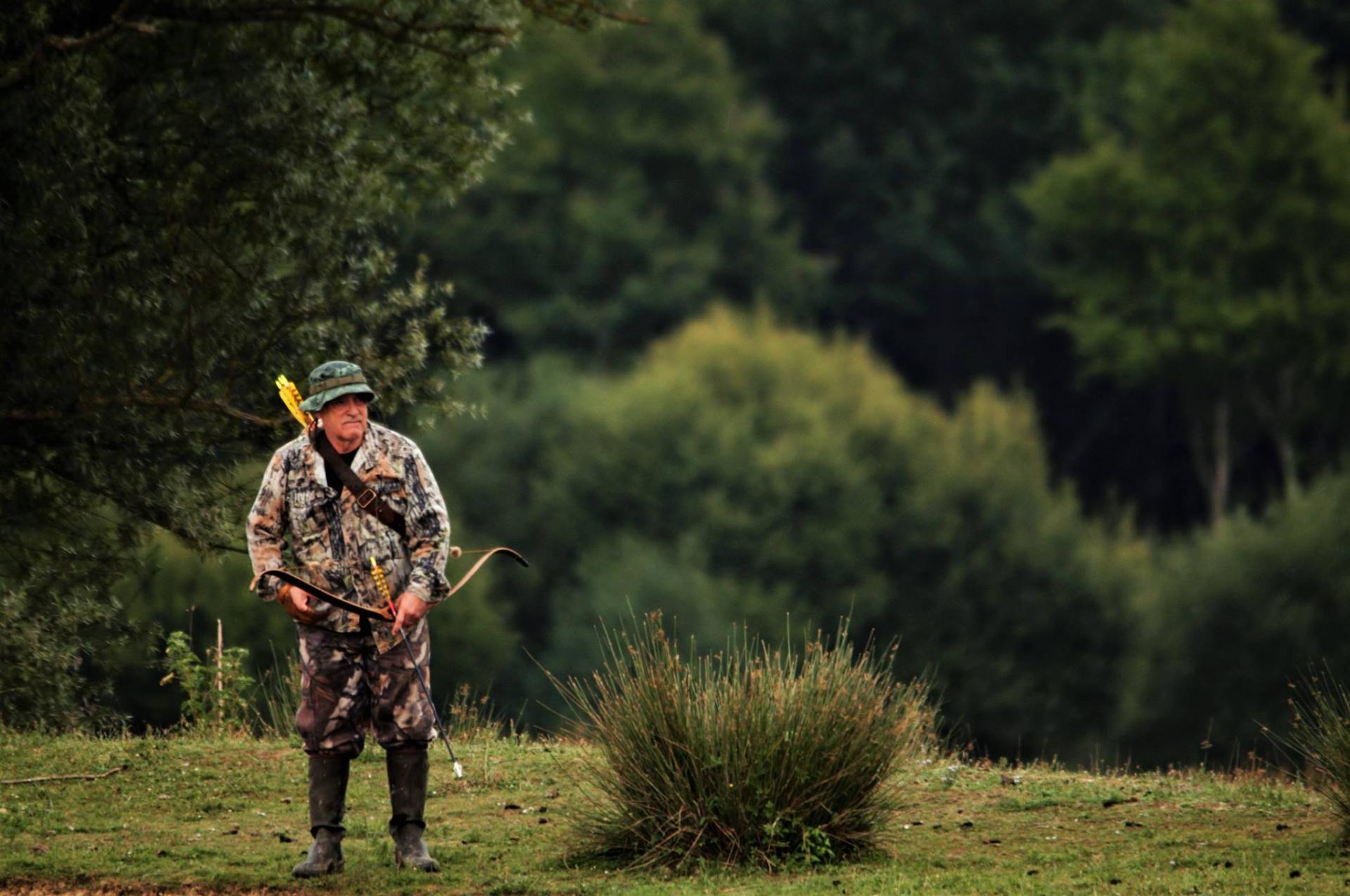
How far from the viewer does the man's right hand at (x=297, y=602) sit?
9.24 metres

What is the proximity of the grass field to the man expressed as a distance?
67 centimetres

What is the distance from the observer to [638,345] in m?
55.9

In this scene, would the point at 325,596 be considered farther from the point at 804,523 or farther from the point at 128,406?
the point at 804,523

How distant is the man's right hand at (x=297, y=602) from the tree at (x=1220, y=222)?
44189 millimetres

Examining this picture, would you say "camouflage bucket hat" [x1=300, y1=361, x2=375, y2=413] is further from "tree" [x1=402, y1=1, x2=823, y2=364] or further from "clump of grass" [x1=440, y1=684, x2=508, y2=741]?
"tree" [x1=402, y1=1, x2=823, y2=364]

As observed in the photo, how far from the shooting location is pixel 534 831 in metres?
10.8

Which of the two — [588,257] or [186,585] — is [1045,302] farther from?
[186,585]

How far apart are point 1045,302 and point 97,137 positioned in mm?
51050

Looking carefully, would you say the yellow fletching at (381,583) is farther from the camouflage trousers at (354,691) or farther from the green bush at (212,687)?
the green bush at (212,687)

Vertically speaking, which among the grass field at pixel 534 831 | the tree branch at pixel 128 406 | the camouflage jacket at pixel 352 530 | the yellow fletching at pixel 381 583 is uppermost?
the tree branch at pixel 128 406

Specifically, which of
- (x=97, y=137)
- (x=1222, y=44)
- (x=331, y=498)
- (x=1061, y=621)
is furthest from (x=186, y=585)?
(x=1222, y=44)

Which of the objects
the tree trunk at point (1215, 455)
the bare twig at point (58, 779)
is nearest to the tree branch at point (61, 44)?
the bare twig at point (58, 779)

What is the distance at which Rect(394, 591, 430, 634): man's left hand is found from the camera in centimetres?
921

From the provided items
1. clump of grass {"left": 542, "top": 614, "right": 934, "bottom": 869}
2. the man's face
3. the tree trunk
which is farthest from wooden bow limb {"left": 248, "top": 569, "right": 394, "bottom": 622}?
the tree trunk
